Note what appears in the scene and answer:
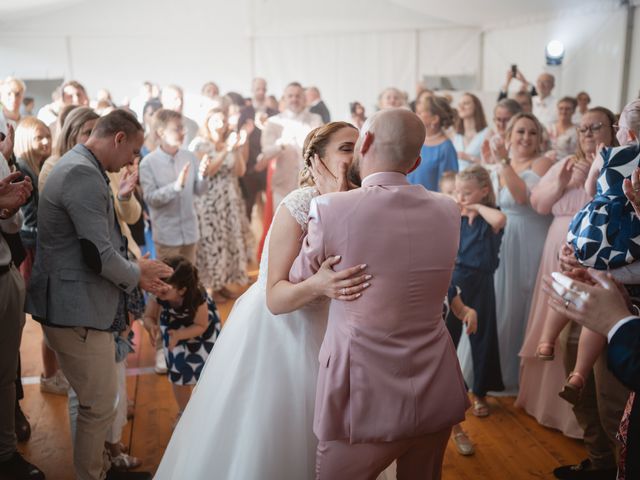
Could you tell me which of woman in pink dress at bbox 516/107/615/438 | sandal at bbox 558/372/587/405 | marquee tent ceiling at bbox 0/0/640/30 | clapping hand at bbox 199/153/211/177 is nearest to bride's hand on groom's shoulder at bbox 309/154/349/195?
sandal at bbox 558/372/587/405

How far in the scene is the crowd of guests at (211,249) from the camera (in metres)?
2.05

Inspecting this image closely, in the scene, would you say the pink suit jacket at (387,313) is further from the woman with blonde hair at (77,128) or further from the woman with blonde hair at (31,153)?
the woman with blonde hair at (31,153)

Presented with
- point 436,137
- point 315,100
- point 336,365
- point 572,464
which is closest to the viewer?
point 336,365

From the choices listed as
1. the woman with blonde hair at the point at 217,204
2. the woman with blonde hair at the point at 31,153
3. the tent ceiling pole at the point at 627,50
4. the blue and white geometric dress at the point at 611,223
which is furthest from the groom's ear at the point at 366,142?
the tent ceiling pole at the point at 627,50

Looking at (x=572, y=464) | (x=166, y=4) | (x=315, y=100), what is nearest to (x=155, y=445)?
(x=572, y=464)

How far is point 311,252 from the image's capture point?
1.43 metres

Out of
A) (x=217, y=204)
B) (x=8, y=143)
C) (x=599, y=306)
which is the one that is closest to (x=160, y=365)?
(x=217, y=204)

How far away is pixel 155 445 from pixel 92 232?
4.34 ft

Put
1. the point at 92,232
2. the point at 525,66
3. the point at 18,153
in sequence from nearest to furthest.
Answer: the point at 92,232
the point at 18,153
the point at 525,66

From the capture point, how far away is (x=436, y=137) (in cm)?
405

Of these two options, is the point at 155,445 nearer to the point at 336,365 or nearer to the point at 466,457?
the point at 466,457

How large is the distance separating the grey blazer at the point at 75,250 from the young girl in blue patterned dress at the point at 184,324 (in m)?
0.57

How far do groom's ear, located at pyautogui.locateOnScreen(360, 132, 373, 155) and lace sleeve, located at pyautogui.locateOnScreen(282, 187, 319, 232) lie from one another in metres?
0.31

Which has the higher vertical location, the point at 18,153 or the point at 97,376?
the point at 18,153
